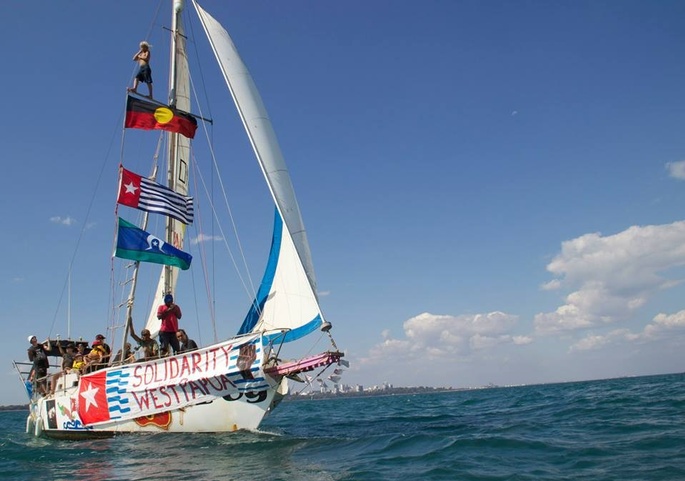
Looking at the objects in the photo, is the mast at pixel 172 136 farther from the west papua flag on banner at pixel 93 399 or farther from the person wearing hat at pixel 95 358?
the west papua flag on banner at pixel 93 399

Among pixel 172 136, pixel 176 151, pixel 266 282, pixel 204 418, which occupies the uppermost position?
pixel 172 136

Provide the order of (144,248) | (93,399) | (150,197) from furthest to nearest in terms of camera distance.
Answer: (150,197) < (144,248) < (93,399)

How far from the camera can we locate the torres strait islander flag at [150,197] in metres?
17.2

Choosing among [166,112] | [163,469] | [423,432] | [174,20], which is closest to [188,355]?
[163,469]

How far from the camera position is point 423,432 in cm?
1455

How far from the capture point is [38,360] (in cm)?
2058

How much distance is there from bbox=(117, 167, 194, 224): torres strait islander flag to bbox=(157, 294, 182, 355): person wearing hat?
3.34m

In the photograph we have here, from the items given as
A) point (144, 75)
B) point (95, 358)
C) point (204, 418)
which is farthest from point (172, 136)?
point (204, 418)

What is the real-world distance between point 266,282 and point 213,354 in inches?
107

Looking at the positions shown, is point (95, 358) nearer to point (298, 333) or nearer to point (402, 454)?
point (298, 333)

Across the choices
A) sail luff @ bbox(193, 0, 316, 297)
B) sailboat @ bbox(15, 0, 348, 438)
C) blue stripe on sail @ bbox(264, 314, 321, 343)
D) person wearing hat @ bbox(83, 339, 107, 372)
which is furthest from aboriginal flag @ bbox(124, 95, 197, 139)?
blue stripe on sail @ bbox(264, 314, 321, 343)

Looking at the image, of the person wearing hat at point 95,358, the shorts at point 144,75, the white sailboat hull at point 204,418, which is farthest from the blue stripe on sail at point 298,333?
the shorts at point 144,75

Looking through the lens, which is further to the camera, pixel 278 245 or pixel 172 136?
pixel 172 136

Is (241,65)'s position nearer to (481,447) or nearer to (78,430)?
(78,430)
